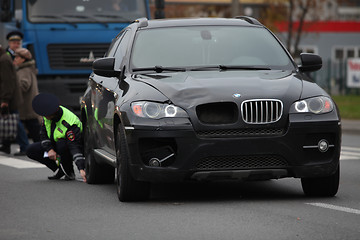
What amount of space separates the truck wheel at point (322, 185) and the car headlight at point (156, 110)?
4.93 feet

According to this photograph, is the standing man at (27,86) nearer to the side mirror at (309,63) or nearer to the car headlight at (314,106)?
the side mirror at (309,63)

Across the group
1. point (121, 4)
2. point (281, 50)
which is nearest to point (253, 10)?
point (121, 4)

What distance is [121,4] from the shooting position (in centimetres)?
1828

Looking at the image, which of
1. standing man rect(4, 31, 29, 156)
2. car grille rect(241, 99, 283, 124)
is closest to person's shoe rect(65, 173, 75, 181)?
car grille rect(241, 99, 283, 124)

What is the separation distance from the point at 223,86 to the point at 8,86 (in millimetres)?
7334

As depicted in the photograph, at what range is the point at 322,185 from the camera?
9023mm

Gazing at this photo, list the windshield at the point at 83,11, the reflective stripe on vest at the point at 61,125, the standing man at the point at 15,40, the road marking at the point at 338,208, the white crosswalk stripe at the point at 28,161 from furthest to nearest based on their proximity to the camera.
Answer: the windshield at the point at 83,11 < the standing man at the point at 15,40 < the white crosswalk stripe at the point at 28,161 < the reflective stripe on vest at the point at 61,125 < the road marking at the point at 338,208

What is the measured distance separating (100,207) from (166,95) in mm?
1157

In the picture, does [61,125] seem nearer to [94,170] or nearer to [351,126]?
[94,170]

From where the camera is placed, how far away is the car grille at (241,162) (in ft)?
27.6

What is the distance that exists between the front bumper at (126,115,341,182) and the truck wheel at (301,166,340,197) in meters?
0.36

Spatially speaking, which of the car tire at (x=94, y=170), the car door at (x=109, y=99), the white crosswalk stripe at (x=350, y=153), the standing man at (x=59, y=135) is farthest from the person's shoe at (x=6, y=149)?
the car door at (x=109, y=99)

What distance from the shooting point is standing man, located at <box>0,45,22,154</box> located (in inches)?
602

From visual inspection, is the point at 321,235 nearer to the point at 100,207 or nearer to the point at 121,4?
the point at 100,207
